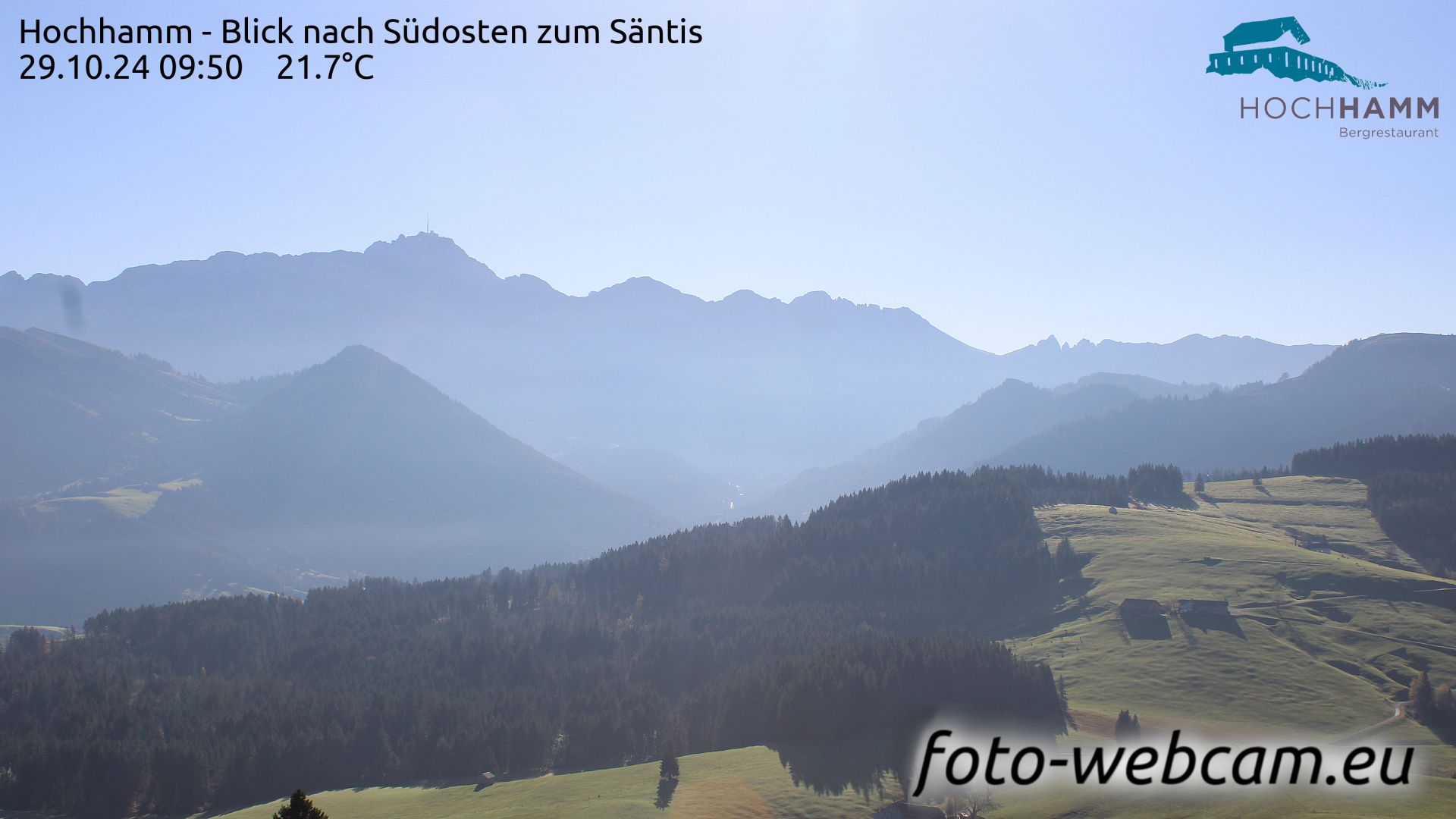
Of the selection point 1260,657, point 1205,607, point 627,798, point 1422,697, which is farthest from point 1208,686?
point 627,798

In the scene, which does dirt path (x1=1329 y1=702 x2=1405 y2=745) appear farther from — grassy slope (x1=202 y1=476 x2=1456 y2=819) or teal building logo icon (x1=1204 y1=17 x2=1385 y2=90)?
teal building logo icon (x1=1204 y1=17 x2=1385 y2=90)

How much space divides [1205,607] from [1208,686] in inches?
1231

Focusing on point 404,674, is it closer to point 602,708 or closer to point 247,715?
point 247,715

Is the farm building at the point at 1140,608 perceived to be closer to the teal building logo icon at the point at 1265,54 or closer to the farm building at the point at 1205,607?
the farm building at the point at 1205,607

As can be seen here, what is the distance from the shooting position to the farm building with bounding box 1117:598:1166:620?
154250 mm

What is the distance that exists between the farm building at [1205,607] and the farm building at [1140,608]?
3.50 m

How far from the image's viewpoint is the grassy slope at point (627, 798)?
88250 millimetres

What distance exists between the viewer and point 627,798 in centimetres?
9331

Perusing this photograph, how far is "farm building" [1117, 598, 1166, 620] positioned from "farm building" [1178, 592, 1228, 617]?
3498mm

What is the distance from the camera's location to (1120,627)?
155 meters

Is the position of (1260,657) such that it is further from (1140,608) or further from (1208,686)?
(1140,608)

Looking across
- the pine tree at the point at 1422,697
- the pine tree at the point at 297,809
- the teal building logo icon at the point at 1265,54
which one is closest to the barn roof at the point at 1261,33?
the teal building logo icon at the point at 1265,54

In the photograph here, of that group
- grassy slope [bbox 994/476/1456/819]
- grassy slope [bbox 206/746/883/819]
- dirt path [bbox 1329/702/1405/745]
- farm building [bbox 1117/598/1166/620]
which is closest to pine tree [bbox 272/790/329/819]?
grassy slope [bbox 206/746/883/819]

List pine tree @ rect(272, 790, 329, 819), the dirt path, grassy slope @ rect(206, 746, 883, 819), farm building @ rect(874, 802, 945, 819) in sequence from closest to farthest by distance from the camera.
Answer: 1. pine tree @ rect(272, 790, 329, 819)
2. farm building @ rect(874, 802, 945, 819)
3. grassy slope @ rect(206, 746, 883, 819)
4. the dirt path
